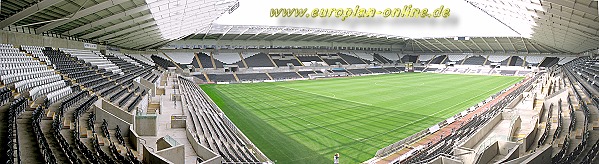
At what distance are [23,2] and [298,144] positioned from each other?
1219 centimetres

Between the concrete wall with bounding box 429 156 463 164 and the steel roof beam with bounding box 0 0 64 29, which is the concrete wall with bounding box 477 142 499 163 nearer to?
the concrete wall with bounding box 429 156 463 164

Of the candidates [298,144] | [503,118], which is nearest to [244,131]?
[298,144]

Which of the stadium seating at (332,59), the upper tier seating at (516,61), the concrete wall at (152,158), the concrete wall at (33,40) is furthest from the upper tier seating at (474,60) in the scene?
the concrete wall at (152,158)

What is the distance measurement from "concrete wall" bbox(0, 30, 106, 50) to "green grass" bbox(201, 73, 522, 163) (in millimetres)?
10974

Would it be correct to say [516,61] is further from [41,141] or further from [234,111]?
[41,141]

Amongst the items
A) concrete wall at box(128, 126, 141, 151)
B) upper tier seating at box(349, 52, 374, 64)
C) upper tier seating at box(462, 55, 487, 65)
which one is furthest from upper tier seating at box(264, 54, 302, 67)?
concrete wall at box(128, 126, 141, 151)

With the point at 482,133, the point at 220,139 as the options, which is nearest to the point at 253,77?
the point at 220,139

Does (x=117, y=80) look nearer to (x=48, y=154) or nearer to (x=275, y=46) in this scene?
(x=48, y=154)

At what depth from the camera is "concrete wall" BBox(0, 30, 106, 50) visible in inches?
754

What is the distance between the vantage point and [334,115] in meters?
26.2

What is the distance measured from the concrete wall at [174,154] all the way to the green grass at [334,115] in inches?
207

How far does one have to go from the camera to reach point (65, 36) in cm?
2742

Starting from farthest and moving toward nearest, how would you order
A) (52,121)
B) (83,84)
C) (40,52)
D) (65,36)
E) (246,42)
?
(246,42)
(65,36)
(40,52)
(83,84)
(52,121)

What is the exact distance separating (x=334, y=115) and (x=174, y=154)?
621 inches
